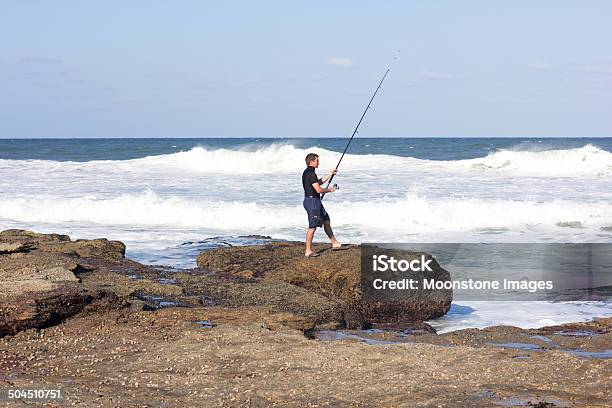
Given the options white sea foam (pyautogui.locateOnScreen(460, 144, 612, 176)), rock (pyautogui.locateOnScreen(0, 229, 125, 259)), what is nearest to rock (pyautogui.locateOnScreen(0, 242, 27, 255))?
rock (pyautogui.locateOnScreen(0, 229, 125, 259))

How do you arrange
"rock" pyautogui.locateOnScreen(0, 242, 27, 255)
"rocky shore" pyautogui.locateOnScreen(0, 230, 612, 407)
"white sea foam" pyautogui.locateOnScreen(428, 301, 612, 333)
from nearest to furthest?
1. "rocky shore" pyautogui.locateOnScreen(0, 230, 612, 407)
2. "white sea foam" pyautogui.locateOnScreen(428, 301, 612, 333)
3. "rock" pyautogui.locateOnScreen(0, 242, 27, 255)

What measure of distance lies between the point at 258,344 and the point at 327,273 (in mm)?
2766

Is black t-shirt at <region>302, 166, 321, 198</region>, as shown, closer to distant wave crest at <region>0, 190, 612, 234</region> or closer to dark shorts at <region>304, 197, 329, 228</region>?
dark shorts at <region>304, 197, 329, 228</region>

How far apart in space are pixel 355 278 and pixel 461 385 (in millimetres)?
3541

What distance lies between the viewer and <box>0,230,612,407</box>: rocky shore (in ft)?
15.3

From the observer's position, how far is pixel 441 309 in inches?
330

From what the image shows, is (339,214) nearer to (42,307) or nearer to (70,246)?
(70,246)

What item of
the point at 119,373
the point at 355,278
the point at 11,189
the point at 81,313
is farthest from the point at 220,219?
the point at 119,373

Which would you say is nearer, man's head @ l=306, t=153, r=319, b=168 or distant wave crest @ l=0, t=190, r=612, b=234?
man's head @ l=306, t=153, r=319, b=168

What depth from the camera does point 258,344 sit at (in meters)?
5.87

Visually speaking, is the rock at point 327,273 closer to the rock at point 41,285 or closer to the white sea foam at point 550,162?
the rock at point 41,285

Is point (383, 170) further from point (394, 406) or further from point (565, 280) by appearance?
point (394, 406)

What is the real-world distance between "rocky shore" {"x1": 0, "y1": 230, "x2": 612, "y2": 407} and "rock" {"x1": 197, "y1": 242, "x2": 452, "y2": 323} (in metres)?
0.02

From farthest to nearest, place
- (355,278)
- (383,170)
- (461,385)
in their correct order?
(383,170) < (355,278) < (461,385)
